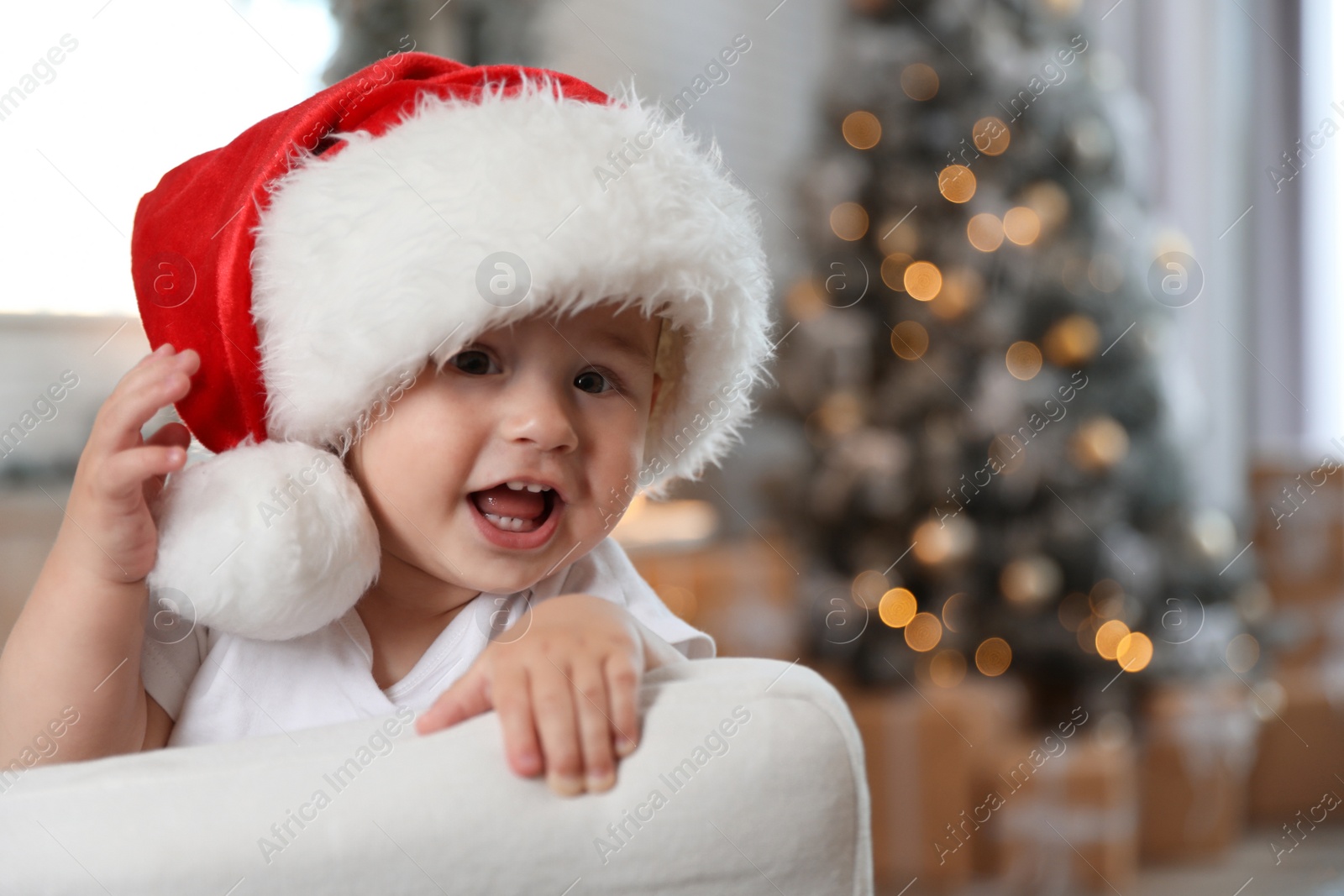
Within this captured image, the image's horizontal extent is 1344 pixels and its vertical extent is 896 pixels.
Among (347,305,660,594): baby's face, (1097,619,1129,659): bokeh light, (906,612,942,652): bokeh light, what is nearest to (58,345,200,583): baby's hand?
(347,305,660,594): baby's face

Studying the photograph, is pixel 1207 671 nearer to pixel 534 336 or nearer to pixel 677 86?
pixel 677 86

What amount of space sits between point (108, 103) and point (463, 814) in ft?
5.22

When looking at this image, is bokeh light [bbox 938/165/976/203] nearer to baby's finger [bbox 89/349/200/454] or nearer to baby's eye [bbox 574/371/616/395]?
baby's eye [bbox 574/371/616/395]

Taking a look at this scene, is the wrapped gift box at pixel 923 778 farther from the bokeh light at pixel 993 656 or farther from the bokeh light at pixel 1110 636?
the bokeh light at pixel 1110 636

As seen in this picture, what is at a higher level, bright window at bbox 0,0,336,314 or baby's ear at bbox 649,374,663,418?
bright window at bbox 0,0,336,314

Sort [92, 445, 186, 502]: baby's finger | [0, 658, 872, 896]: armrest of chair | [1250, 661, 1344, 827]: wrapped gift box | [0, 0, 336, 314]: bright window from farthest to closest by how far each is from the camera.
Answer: [1250, 661, 1344, 827]: wrapped gift box
[0, 0, 336, 314]: bright window
[92, 445, 186, 502]: baby's finger
[0, 658, 872, 896]: armrest of chair

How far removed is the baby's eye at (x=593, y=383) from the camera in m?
0.76

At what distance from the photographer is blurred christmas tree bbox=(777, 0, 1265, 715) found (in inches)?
95.0

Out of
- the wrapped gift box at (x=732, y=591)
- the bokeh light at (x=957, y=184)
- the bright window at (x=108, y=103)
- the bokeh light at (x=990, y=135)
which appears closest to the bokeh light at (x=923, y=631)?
the wrapped gift box at (x=732, y=591)

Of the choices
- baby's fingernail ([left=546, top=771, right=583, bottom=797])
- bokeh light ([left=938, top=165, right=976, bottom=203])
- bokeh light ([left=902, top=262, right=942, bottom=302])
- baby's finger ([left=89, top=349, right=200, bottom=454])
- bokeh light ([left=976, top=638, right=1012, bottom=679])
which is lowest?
bokeh light ([left=976, top=638, right=1012, bottom=679])

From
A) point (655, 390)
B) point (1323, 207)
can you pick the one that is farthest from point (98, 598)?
point (1323, 207)

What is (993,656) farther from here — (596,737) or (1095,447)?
(596,737)

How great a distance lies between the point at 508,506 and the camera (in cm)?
75

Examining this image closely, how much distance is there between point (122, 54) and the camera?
1.65 m
